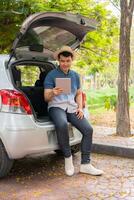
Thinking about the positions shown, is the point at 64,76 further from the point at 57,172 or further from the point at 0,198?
the point at 0,198

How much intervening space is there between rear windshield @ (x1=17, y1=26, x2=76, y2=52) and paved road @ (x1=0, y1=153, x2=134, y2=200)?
175cm

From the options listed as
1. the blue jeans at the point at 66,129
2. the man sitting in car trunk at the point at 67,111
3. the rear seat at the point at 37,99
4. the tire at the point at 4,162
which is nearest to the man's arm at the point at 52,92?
the man sitting in car trunk at the point at 67,111

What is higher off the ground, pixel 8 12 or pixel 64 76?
pixel 8 12

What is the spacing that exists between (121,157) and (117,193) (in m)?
1.97

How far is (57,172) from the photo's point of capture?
553 cm

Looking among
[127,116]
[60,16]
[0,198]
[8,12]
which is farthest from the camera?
[8,12]

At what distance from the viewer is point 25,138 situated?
488 cm

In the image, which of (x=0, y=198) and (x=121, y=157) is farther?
(x=121, y=157)

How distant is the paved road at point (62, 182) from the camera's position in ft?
14.7

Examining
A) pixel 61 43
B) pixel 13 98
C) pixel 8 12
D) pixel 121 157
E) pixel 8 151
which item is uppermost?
pixel 8 12

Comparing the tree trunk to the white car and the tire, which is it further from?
the tire

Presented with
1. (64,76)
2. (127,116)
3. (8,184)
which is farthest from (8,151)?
(127,116)

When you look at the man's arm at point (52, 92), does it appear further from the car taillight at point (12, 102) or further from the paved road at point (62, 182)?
the paved road at point (62, 182)

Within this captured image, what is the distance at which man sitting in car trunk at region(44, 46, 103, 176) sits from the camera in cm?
521
